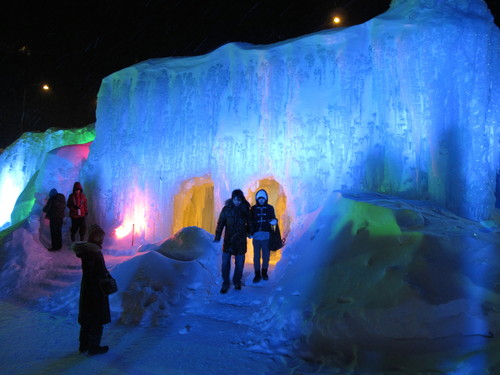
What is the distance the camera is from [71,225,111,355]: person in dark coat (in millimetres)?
3889

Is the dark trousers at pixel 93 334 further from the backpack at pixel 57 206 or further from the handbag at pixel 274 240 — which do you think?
the backpack at pixel 57 206

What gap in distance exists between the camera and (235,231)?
5816 mm

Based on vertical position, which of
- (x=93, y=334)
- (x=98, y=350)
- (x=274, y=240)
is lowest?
(x=98, y=350)

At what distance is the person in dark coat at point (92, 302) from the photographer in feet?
12.8

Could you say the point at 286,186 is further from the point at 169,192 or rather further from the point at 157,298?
the point at 157,298

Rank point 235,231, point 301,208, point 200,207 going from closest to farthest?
point 235,231 < point 301,208 < point 200,207

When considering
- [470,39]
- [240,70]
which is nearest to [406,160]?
[470,39]

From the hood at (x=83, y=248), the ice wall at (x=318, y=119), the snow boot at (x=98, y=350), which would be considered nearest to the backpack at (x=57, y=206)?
the ice wall at (x=318, y=119)

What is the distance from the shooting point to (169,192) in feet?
38.7

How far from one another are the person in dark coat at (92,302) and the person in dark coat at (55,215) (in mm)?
6148

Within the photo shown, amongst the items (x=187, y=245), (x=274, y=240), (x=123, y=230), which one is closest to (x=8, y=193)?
(x=123, y=230)

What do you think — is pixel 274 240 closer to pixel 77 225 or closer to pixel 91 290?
pixel 91 290

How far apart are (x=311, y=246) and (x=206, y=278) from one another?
206 cm

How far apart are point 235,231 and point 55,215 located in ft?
19.4
